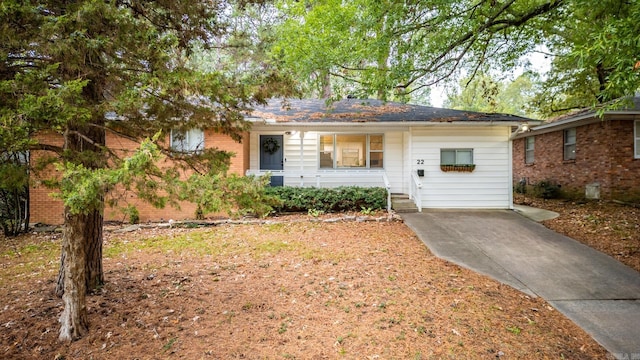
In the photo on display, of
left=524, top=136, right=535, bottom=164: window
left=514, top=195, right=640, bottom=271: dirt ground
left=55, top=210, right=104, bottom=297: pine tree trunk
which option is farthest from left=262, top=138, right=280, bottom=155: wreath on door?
left=524, top=136, right=535, bottom=164: window

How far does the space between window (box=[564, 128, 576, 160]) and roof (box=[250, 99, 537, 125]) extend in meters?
4.13

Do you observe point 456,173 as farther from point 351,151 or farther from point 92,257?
point 92,257

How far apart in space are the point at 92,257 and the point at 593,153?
14.8 metres

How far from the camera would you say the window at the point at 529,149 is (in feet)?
49.3

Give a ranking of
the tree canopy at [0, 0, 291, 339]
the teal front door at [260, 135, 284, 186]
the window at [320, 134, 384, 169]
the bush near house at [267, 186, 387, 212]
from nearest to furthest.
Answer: the tree canopy at [0, 0, 291, 339]
the bush near house at [267, 186, 387, 212]
the teal front door at [260, 135, 284, 186]
the window at [320, 134, 384, 169]

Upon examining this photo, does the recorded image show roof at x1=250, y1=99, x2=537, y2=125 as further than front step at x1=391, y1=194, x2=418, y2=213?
Yes

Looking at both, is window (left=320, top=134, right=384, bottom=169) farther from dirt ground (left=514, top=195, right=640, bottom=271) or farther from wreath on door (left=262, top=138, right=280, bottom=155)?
dirt ground (left=514, top=195, right=640, bottom=271)

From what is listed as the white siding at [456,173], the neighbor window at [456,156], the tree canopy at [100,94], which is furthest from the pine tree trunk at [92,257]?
the neighbor window at [456,156]

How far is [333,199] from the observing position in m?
9.62

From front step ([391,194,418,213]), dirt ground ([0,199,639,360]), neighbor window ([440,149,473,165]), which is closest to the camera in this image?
dirt ground ([0,199,639,360])

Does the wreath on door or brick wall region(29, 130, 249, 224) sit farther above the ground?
the wreath on door

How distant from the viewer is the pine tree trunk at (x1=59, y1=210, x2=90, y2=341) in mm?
3178

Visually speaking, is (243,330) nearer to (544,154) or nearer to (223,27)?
(223,27)

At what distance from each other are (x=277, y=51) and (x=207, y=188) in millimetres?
9240
